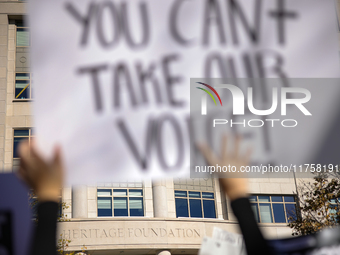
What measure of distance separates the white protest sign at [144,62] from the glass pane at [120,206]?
22279 millimetres

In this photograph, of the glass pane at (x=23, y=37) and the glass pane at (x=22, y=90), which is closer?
the glass pane at (x=22, y=90)

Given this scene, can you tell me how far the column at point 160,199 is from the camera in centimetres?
2441

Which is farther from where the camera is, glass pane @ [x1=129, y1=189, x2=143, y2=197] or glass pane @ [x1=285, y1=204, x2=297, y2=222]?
glass pane @ [x1=285, y1=204, x2=297, y2=222]

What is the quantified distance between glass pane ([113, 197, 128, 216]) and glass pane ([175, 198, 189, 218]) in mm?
3054

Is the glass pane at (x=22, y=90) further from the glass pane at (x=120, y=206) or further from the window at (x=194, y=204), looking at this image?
the window at (x=194, y=204)

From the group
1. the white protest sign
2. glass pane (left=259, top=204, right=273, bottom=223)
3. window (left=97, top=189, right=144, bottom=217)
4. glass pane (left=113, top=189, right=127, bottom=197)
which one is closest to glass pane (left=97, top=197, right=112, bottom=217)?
window (left=97, top=189, right=144, bottom=217)

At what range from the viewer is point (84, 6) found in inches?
106

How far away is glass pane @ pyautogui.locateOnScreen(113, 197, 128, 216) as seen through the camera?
24.3 metres

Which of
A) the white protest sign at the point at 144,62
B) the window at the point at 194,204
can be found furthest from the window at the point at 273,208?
the white protest sign at the point at 144,62

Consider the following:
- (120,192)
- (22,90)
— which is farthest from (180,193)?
(22,90)

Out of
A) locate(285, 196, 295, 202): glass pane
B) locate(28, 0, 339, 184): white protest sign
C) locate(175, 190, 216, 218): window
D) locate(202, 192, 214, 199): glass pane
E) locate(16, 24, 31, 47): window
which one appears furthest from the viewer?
locate(285, 196, 295, 202): glass pane

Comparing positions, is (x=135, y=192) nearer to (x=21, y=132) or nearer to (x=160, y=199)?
(x=160, y=199)

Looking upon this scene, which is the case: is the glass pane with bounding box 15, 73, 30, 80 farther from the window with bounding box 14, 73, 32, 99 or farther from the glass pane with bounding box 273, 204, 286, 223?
the glass pane with bounding box 273, 204, 286, 223

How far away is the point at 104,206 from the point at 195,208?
534cm
